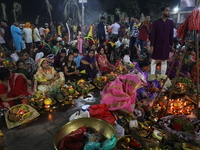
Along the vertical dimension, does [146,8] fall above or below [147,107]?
above

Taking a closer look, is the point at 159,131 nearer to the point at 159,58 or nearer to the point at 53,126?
the point at 53,126

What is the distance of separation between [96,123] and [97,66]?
3.52 m

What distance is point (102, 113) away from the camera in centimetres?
267

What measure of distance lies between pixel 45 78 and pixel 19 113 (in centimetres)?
147

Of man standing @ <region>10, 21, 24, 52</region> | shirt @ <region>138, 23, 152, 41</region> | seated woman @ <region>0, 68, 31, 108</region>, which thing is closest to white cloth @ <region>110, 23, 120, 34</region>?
shirt @ <region>138, 23, 152, 41</region>

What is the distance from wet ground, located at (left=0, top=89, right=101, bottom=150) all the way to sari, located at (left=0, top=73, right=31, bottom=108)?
0.56 meters

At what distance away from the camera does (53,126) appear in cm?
305

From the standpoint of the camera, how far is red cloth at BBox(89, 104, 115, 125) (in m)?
2.65

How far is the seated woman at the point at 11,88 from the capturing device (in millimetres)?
3295

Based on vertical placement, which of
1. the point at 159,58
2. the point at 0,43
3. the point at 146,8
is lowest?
the point at 159,58

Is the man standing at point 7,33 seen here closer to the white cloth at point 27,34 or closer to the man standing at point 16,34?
the man standing at point 16,34

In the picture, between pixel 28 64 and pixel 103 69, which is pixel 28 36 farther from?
pixel 103 69

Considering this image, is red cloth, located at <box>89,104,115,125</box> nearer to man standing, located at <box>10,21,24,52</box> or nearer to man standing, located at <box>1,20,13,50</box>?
man standing, located at <box>10,21,24,52</box>

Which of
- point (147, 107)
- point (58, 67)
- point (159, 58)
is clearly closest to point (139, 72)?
point (147, 107)
